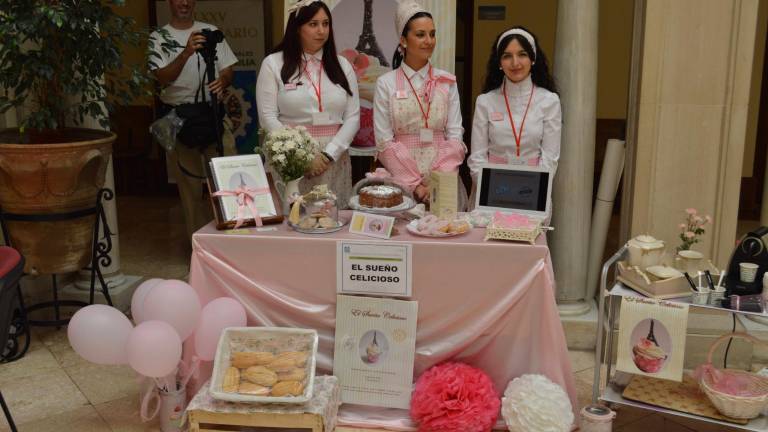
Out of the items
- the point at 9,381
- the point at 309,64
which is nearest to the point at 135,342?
the point at 9,381

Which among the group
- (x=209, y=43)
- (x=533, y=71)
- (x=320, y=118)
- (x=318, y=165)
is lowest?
(x=318, y=165)

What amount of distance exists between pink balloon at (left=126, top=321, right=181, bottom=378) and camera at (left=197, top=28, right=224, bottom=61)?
226 cm

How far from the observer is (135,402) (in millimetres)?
3625

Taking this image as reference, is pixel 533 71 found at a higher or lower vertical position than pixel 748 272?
higher

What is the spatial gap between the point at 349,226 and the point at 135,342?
3.12 ft

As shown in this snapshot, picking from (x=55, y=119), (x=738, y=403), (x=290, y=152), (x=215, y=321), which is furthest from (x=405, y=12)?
(x=738, y=403)

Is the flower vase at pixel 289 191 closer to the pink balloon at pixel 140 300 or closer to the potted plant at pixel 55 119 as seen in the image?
the pink balloon at pixel 140 300

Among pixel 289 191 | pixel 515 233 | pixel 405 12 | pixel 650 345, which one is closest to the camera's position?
pixel 650 345

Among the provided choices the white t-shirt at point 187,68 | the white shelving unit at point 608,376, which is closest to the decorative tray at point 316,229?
the white shelving unit at point 608,376

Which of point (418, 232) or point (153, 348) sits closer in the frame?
point (153, 348)

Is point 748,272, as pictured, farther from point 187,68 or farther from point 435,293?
point 187,68

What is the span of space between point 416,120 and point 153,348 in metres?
1.61

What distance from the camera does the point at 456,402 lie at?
3.12 m

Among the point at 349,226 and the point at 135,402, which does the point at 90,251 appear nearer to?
the point at 135,402
